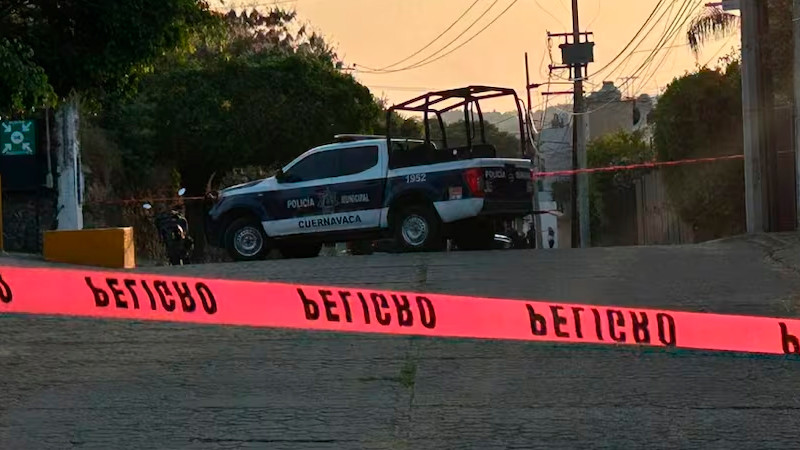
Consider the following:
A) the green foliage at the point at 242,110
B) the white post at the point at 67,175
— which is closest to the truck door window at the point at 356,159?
the white post at the point at 67,175

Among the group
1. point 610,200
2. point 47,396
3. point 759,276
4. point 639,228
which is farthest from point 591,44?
point 47,396

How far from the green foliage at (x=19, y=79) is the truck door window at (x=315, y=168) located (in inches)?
217

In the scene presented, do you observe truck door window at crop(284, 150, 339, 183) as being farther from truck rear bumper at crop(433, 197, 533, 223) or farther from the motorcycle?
the motorcycle

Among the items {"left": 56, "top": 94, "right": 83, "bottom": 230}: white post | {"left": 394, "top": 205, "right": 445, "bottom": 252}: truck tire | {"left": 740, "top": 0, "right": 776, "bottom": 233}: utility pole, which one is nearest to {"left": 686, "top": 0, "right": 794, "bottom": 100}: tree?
{"left": 740, "top": 0, "right": 776, "bottom": 233}: utility pole

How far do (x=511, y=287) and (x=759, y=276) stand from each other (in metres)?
2.57

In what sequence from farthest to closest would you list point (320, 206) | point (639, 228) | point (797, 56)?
point (639, 228), point (320, 206), point (797, 56)

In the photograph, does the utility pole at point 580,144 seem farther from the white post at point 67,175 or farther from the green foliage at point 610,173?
the white post at point 67,175

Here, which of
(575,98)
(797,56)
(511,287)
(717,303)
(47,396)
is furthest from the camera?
(575,98)

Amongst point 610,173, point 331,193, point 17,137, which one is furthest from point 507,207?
point 610,173

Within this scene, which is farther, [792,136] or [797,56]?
[792,136]

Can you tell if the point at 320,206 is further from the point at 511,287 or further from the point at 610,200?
the point at 610,200

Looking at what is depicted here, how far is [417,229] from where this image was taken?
15609mm

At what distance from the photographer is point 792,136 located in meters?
16.4

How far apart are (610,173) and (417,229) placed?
2765 centimetres
